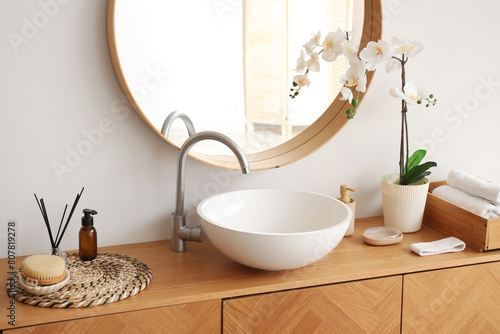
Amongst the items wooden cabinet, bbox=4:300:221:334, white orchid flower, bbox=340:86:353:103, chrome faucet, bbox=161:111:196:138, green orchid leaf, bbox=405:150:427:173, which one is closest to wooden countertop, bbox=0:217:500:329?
wooden cabinet, bbox=4:300:221:334

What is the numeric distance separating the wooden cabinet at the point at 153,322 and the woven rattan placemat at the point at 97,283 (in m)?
0.04

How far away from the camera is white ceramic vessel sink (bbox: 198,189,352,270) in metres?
1.34

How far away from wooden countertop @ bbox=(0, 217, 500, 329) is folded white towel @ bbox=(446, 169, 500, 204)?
178 millimetres

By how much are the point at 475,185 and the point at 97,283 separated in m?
1.20

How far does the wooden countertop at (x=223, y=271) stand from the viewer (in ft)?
4.15

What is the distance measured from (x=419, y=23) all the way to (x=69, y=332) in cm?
145

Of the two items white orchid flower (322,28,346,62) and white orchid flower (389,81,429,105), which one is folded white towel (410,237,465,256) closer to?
white orchid flower (389,81,429,105)

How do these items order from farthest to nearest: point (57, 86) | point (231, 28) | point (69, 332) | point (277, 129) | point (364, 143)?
point (364, 143), point (277, 129), point (231, 28), point (57, 86), point (69, 332)

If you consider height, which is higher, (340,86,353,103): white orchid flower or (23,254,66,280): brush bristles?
(340,86,353,103): white orchid flower

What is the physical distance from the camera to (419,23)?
72.3 inches

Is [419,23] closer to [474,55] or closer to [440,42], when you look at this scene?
[440,42]

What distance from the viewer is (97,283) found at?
1.34 meters

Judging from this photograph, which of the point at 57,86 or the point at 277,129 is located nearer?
the point at 57,86

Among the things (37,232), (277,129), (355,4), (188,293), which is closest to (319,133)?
(277,129)
